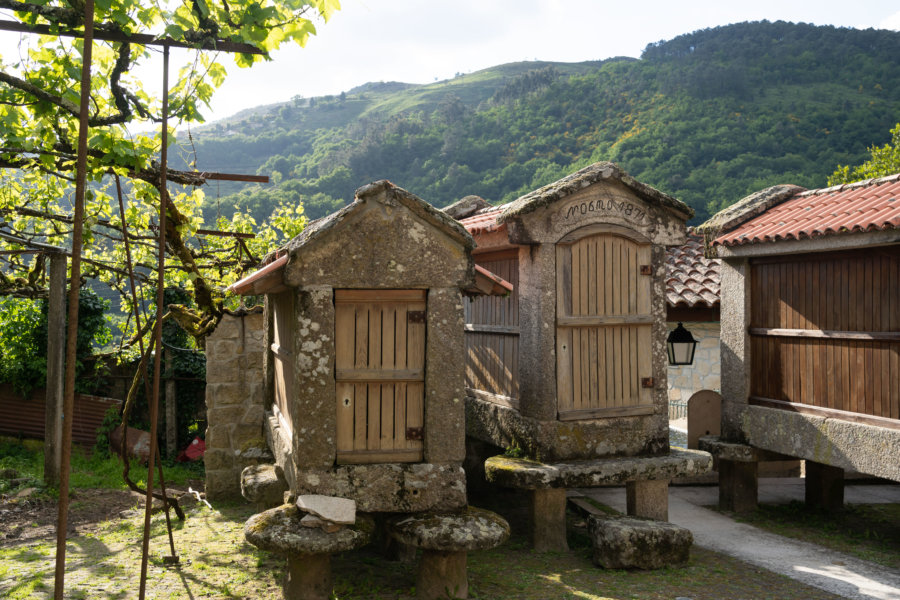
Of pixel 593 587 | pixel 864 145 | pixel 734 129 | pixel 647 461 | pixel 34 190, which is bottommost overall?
pixel 593 587

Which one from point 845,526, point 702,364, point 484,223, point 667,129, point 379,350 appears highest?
point 667,129

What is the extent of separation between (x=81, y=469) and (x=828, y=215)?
9.64 meters

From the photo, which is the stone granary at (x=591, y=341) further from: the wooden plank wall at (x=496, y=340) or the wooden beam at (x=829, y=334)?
the wooden beam at (x=829, y=334)

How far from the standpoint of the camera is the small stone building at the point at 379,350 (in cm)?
496

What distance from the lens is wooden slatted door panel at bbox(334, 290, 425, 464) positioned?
509 centimetres

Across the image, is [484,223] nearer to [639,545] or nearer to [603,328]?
[603,328]

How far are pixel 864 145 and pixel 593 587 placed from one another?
3012 cm

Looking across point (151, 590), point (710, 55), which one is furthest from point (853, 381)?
point (710, 55)

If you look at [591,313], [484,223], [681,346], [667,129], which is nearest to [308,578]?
[591,313]

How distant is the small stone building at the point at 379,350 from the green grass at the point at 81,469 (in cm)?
508

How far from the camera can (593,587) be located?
5367mm

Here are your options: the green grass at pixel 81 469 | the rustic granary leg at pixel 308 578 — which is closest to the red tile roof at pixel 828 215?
the rustic granary leg at pixel 308 578

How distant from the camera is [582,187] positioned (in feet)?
20.9

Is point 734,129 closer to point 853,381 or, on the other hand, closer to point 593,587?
point 853,381
